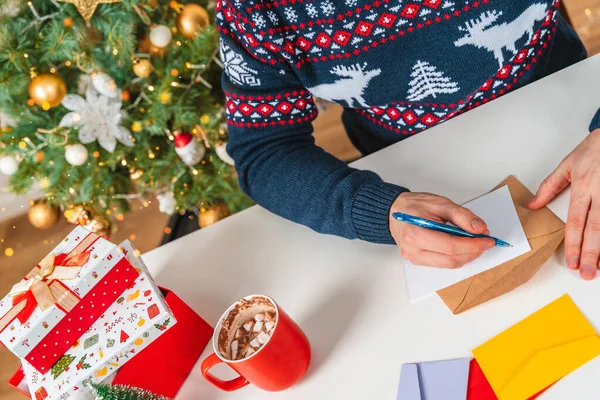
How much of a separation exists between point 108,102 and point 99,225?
38 cm

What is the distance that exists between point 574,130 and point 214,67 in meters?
1.01

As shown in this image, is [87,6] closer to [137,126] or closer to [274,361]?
[137,126]

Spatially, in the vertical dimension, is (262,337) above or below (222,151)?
above

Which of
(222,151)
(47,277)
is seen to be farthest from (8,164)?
(47,277)

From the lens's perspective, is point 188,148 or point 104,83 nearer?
point 104,83

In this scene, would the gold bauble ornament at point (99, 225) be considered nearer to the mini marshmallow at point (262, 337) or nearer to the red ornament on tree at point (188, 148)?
the red ornament on tree at point (188, 148)

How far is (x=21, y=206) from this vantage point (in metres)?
2.17

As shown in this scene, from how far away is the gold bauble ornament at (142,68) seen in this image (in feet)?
4.58

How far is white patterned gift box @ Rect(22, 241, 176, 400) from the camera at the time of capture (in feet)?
2.31

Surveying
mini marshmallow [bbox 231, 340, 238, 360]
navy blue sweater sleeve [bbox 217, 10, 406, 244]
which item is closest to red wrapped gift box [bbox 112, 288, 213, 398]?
mini marshmallow [bbox 231, 340, 238, 360]

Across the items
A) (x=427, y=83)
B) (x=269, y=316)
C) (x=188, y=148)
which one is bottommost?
(x=188, y=148)

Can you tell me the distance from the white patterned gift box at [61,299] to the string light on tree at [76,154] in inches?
27.4

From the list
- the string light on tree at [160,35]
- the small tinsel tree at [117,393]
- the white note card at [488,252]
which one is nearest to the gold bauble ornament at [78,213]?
the string light on tree at [160,35]

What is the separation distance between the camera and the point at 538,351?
0.62 m
